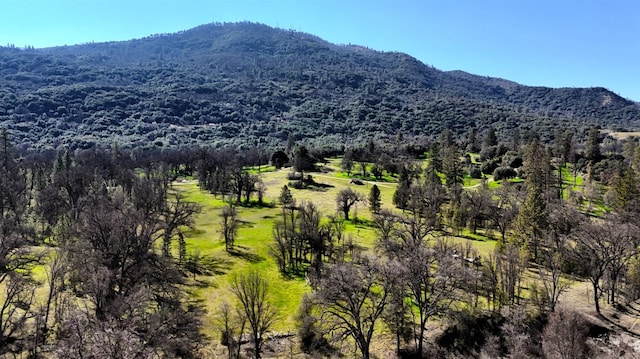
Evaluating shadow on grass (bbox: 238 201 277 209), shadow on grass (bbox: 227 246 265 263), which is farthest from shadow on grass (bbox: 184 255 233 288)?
shadow on grass (bbox: 238 201 277 209)

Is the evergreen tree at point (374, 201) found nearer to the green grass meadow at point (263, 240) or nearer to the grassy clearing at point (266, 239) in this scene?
the green grass meadow at point (263, 240)

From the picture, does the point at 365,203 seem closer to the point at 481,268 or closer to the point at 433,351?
the point at 481,268

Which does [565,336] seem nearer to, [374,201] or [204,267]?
[204,267]

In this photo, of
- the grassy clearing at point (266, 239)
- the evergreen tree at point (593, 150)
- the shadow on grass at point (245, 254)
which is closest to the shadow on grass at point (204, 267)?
the grassy clearing at point (266, 239)

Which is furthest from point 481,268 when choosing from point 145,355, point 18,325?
point 18,325

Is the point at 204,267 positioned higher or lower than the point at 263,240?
lower

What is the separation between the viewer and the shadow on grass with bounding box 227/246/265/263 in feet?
224

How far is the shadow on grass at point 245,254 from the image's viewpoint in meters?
68.2

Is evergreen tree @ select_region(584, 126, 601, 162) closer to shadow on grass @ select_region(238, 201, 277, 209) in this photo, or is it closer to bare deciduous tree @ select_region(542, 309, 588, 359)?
shadow on grass @ select_region(238, 201, 277, 209)

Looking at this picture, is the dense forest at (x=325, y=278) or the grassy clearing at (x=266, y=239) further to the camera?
the grassy clearing at (x=266, y=239)

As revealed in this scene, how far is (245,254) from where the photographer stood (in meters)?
70.5

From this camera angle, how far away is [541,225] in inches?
2842

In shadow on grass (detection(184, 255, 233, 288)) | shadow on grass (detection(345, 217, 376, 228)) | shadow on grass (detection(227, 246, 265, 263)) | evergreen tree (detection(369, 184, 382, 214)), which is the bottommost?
shadow on grass (detection(184, 255, 233, 288))

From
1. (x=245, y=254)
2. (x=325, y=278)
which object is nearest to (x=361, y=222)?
(x=245, y=254)
